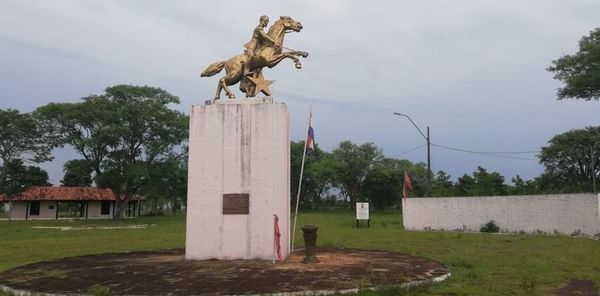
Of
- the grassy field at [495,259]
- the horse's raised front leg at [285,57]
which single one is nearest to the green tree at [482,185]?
the grassy field at [495,259]

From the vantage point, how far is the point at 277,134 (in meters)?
11.5

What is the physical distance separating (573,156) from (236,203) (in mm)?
44498

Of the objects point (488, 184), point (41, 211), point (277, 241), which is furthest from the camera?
point (41, 211)

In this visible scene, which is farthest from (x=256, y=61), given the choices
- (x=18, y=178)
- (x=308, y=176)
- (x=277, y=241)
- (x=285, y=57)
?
(x=308, y=176)

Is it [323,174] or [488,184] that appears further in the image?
[323,174]

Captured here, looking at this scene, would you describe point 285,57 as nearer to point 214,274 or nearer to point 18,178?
point 214,274

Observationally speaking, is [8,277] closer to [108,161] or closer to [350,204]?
→ [108,161]

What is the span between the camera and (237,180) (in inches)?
453

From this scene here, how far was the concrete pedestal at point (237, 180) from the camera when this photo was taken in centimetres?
1135

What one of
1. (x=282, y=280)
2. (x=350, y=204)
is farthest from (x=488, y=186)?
(x=350, y=204)

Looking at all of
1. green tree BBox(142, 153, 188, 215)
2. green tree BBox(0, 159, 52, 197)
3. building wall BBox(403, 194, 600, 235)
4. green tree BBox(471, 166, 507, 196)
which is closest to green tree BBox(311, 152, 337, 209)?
green tree BBox(142, 153, 188, 215)

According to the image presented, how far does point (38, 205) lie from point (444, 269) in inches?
1837

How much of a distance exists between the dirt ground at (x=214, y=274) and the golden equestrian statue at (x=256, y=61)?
4264 millimetres

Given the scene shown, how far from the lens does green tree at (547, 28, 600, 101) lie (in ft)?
79.9
